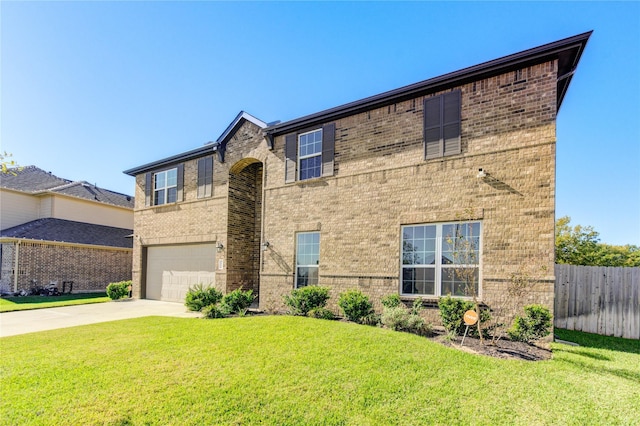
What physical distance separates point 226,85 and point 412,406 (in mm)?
11894

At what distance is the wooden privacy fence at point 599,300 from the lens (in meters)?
7.76

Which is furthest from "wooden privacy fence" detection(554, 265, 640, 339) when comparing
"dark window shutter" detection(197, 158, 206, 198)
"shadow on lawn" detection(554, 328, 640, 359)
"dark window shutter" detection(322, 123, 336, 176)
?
"dark window shutter" detection(197, 158, 206, 198)

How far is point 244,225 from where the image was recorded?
44.0 feet

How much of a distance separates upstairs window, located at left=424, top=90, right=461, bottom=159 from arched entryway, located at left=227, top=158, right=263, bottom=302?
6893 millimetres

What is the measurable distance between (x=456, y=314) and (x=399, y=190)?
11.8 ft

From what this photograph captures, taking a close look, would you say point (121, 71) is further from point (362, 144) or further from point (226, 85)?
point (362, 144)

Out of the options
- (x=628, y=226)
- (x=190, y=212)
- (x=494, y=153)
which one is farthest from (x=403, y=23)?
(x=628, y=226)

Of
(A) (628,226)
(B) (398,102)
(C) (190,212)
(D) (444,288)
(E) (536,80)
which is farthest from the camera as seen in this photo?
(A) (628,226)

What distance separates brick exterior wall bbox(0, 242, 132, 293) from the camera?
16734 millimetres

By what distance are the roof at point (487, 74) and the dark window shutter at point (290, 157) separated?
0.98 meters

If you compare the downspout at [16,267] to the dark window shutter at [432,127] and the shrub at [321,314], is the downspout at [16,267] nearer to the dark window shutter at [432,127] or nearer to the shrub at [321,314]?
the shrub at [321,314]

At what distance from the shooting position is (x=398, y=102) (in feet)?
30.4

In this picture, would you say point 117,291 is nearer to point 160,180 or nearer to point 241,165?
point 160,180

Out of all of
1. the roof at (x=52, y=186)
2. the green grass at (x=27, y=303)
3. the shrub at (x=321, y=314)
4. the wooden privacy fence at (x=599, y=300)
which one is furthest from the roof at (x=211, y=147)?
the wooden privacy fence at (x=599, y=300)
